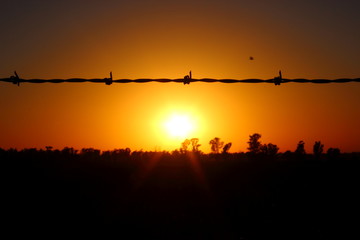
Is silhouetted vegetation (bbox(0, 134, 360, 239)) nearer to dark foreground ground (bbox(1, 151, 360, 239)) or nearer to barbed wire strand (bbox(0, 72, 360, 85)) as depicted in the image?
dark foreground ground (bbox(1, 151, 360, 239))

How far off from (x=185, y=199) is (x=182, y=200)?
25 centimetres

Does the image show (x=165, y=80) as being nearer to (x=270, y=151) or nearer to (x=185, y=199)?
(x=185, y=199)

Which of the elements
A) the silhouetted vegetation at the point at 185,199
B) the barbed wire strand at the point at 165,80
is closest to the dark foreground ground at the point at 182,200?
the silhouetted vegetation at the point at 185,199

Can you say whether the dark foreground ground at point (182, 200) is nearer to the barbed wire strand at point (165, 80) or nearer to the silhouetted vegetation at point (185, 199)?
the silhouetted vegetation at point (185, 199)

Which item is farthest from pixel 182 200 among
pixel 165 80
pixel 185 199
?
pixel 165 80

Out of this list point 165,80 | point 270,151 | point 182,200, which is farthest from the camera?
point 270,151

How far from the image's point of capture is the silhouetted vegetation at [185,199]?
1107 cm

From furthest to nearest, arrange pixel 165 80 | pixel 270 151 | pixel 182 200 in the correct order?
pixel 270 151 → pixel 182 200 → pixel 165 80

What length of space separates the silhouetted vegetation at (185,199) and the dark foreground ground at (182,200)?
0.09 ft

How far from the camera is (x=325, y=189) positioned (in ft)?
48.1

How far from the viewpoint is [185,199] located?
1427 centimetres

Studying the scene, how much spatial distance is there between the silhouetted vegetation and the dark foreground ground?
0.09 ft

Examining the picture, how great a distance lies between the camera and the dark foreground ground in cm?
1094

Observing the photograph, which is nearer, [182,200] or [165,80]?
[165,80]
